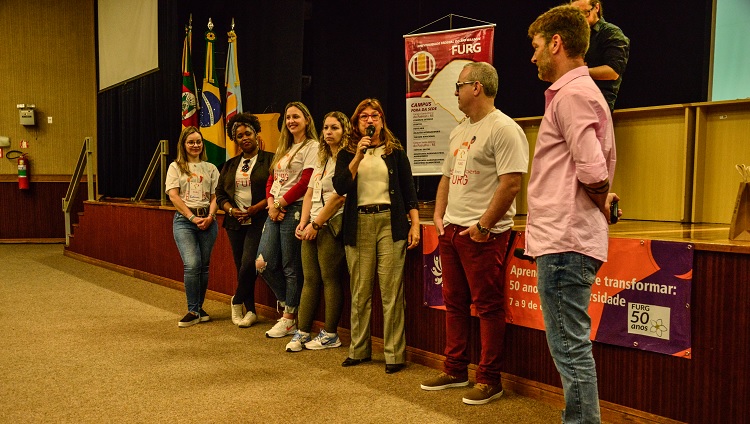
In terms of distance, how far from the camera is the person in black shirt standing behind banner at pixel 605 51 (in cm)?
336

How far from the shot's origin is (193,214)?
14.4ft

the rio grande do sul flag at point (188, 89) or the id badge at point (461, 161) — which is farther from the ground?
the rio grande do sul flag at point (188, 89)

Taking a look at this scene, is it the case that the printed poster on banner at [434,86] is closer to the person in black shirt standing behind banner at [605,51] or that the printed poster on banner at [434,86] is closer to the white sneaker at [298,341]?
the person in black shirt standing behind banner at [605,51]

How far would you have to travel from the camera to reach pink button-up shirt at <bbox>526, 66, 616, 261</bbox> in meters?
1.82

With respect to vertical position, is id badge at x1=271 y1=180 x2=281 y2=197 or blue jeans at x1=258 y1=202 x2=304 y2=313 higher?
id badge at x1=271 y1=180 x2=281 y2=197

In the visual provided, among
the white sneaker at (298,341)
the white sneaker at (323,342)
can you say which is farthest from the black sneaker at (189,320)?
the white sneaker at (323,342)

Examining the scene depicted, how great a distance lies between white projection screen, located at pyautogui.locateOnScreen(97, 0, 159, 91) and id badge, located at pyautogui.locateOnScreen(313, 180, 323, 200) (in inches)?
211

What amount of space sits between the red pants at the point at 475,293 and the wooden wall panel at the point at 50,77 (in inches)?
365

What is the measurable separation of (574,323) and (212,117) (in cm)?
562

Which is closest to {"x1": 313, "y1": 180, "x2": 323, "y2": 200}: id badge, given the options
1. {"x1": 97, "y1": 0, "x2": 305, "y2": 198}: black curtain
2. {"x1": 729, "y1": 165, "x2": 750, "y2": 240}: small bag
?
{"x1": 729, "y1": 165, "x2": 750, "y2": 240}: small bag

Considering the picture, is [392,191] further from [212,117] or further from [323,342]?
[212,117]

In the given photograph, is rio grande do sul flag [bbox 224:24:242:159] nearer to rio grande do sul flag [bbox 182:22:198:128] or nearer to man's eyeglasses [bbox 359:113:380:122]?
rio grande do sul flag [bbox 182:22:198:128]

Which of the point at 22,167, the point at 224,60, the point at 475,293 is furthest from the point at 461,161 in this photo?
A: the point at 22,167

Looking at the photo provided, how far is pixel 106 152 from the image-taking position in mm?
9680
